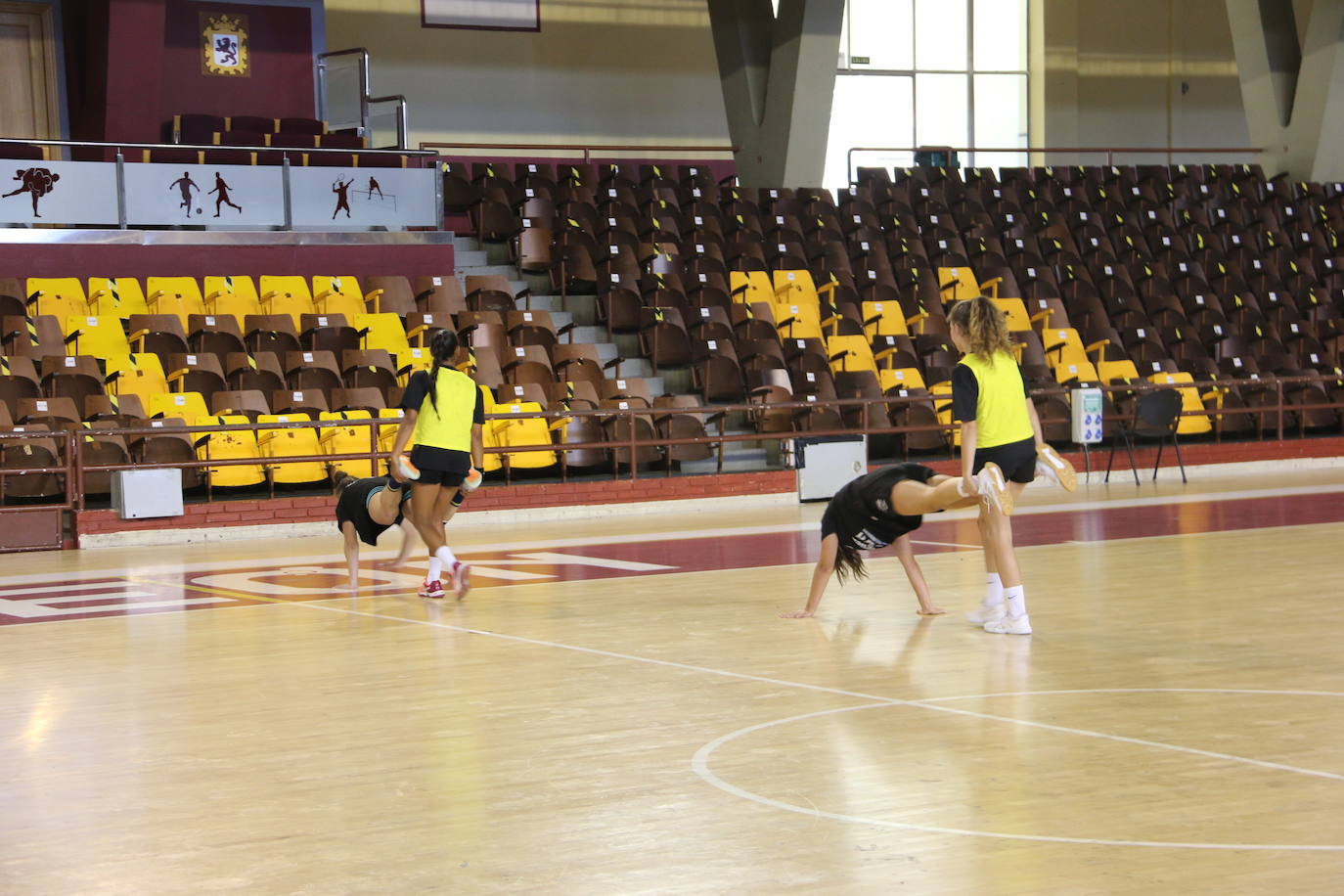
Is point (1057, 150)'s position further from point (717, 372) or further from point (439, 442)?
point (439, 442)

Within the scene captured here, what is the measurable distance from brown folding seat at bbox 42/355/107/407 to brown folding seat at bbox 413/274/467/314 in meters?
4.03

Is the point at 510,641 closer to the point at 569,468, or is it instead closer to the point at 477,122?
the point at 569,468

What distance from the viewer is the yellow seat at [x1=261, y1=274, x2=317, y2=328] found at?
17.5m

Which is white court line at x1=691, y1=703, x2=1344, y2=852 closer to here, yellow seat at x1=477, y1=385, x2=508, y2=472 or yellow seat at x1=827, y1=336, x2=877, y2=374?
yellow seat at x1=477, y1=385, x2=508, y2=472

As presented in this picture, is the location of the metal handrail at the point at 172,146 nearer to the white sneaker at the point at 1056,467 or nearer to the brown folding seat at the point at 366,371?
the brown folding seat at the point at 366,371

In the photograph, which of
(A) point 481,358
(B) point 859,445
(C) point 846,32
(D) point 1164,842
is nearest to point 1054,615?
(D) point 1164,842

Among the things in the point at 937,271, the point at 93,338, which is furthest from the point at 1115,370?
the point at 93,338

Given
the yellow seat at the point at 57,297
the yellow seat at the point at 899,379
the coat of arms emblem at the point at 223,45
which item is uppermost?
the coat of arms emblem at the point at 223,45

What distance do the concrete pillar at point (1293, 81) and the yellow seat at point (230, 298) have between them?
1699cm

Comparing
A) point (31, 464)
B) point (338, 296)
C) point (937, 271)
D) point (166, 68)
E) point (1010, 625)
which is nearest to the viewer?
point (1010, 625)

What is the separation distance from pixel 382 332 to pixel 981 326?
34.0ft

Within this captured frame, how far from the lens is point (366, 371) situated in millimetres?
16031

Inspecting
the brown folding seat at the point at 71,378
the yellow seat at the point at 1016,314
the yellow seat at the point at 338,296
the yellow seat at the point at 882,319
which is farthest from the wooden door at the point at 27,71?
the yellow seat at the point at 1016,314

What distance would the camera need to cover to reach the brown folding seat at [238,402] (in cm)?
1508
